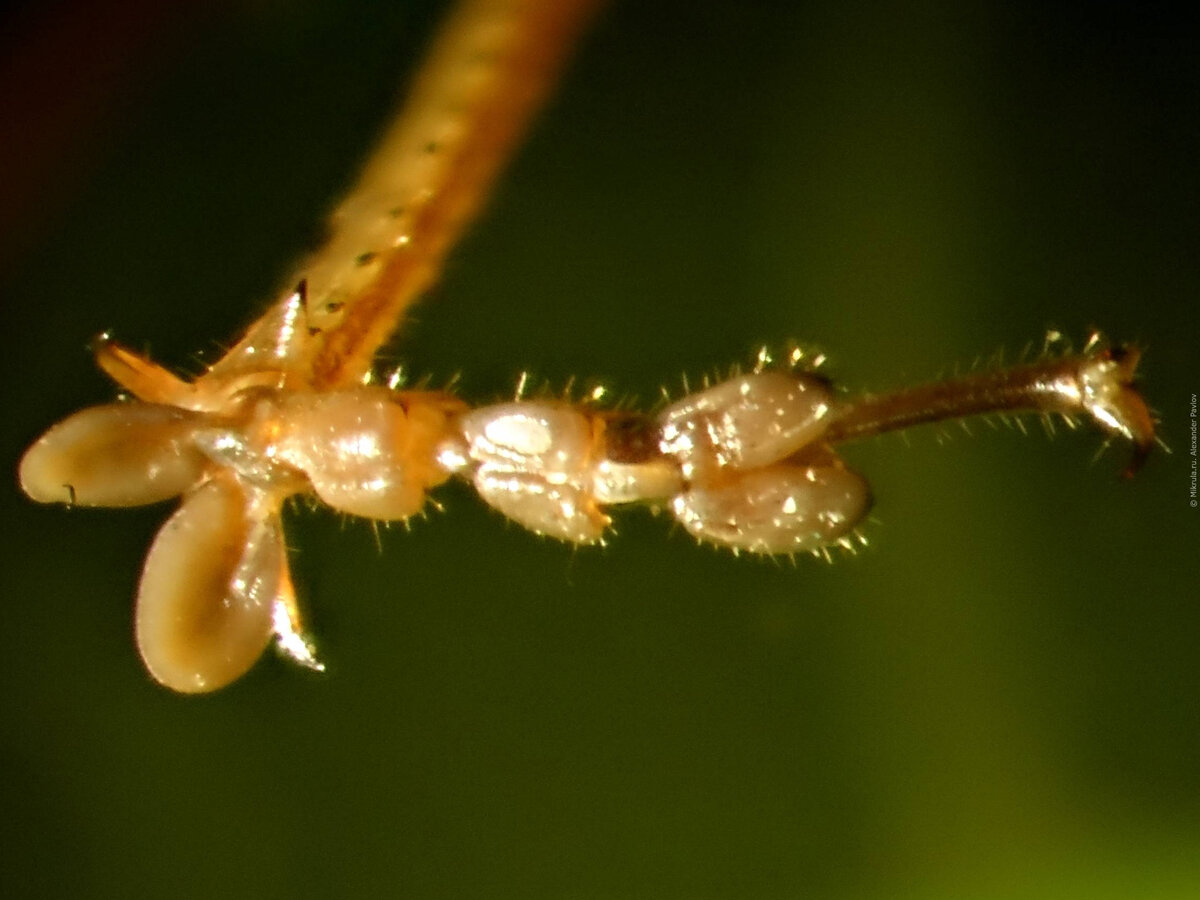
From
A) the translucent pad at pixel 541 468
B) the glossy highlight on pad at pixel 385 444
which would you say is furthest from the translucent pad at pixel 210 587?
the translucent pad at pixel 541 468

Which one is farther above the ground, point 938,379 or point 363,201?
point 363,201

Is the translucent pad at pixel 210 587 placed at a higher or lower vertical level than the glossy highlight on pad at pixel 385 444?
lower

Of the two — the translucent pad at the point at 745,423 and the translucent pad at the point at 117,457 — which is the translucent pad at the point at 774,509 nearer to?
the translucent pad at the point at 745,423

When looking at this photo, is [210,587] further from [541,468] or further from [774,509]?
[774,509]

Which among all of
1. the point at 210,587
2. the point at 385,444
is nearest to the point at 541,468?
the point at 385,444

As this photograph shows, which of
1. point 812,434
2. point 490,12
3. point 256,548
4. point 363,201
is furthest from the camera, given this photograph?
point 490,12

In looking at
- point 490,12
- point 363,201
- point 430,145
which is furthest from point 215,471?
point 490,12

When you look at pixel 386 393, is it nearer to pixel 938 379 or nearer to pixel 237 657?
pixel 237 657

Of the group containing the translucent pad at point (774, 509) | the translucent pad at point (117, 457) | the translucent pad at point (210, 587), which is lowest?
the translucent pad at point (210, 587)
